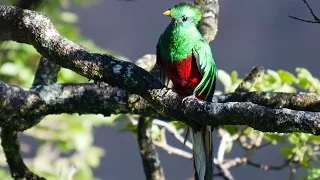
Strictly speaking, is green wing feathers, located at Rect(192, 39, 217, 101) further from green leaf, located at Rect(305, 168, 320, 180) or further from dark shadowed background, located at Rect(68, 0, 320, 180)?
dark shadowed background, located at Rect(68, 0, 320, 180)

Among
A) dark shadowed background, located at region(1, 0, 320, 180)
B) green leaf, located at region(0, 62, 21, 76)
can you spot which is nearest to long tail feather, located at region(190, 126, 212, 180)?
green leaf, located at region(0, 62, 21, 76)

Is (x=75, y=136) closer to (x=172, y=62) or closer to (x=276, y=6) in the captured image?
(x=172, y=62)

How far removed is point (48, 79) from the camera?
3969mm

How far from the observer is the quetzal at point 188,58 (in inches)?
151

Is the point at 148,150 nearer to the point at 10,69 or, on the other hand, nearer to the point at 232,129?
the point at 232,129

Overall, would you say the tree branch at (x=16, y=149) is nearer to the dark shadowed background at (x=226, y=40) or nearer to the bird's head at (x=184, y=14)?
the bird's head at (x=184, y=14)

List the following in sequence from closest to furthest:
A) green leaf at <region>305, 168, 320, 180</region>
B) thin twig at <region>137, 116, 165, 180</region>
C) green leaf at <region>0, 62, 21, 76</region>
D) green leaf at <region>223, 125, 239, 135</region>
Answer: green leaf at <region>305, 168, 320, 180</region> → thin twig at <region>137, 116, 165, 180</region> → green leaf at <region>223, 125, 239, 135</region> → green leaf at <region>0, 62, 21, 76</region>

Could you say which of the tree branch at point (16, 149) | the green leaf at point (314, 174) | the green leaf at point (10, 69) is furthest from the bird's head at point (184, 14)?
the green leaf at point (10, 69)

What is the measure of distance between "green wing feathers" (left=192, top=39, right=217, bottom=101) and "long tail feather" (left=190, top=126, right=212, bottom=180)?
209 millimetres

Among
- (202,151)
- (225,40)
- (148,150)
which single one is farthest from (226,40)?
(202,151)

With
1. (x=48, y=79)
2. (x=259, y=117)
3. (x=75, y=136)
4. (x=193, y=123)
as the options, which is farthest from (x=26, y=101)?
(x=75, y=136)

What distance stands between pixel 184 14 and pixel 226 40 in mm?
5164

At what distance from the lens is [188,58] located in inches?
154

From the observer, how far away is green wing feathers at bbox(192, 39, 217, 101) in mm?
3836
